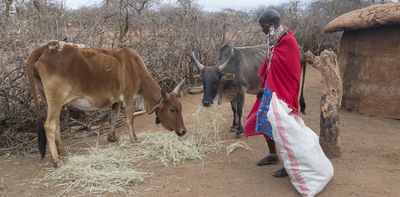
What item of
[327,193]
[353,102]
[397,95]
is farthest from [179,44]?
[327,193]

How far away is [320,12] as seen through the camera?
15203 mm

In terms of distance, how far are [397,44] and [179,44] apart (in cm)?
417

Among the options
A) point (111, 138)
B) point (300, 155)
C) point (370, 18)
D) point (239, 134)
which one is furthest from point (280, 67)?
point (370, 18)

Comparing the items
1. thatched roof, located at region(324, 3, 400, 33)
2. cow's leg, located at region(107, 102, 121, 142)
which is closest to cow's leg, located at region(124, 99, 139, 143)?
cow's leg, located at region(107, 102, 121, 142)

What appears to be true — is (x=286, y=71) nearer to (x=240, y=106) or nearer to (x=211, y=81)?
(x=211, y=81)

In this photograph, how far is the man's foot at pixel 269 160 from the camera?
507 cm

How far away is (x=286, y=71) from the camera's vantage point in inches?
172

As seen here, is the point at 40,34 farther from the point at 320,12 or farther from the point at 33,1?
the point at 320,12

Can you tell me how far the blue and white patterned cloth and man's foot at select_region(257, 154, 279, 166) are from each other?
0.56 meters

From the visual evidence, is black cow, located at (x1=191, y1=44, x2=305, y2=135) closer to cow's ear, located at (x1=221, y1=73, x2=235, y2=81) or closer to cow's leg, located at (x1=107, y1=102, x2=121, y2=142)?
cow's ear, located at (x1=221, y1=73, x2=235, y2=81)

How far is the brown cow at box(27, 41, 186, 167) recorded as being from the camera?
4.98 m

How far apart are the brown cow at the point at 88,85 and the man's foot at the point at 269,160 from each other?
45.3 inches

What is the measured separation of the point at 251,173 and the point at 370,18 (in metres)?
3.34

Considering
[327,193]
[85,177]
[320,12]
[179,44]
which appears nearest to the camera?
[327,193]
